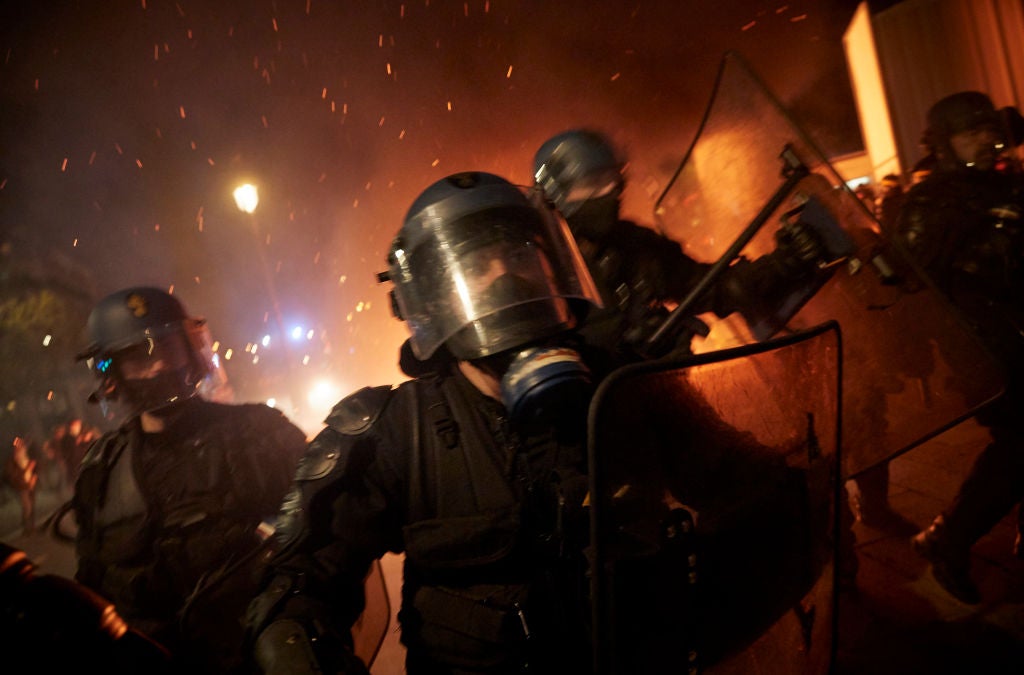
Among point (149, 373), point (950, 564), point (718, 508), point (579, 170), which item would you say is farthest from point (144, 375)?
point (950, 564)

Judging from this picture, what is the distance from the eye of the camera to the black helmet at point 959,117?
10.6 ft

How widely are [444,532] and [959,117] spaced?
13.0ft

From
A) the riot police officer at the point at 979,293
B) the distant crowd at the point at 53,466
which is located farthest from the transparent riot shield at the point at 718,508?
the distant crowd at the point at 53,466

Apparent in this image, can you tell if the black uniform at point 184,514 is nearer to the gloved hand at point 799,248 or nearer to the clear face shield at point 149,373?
the clear face shield at point 149,373

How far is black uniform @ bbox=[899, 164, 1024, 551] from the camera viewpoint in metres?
Answer: 2.75

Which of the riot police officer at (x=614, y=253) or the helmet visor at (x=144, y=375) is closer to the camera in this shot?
the riot police officer at (x=614, y=253)

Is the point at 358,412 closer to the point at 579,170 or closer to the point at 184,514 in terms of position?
the point at 184,514

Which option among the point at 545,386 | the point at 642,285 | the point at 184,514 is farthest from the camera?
the point at 642,285

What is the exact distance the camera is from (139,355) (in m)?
3.15

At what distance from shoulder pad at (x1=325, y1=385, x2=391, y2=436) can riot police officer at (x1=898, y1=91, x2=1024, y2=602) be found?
2.87 metres

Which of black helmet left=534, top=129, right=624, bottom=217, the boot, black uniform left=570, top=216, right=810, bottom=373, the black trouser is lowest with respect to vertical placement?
the boot

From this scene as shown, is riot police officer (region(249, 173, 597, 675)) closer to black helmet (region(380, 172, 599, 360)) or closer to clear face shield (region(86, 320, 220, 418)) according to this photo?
black helmet (region(380, 172, 599, 360))

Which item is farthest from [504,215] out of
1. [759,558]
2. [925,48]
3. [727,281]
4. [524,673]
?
[925,48]

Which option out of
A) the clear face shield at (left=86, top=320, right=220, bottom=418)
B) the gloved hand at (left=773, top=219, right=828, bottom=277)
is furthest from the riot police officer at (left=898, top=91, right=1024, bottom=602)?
the clear face shield at (left=86, top=320, right=220, bottom=418)
